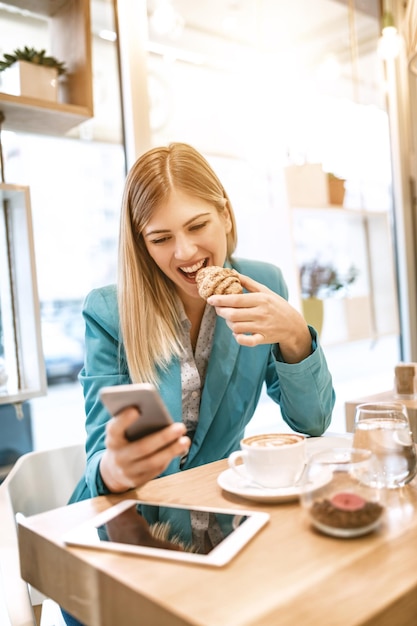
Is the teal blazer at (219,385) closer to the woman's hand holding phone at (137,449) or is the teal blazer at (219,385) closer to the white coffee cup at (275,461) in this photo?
the woman's hand holding phone at (137,449)

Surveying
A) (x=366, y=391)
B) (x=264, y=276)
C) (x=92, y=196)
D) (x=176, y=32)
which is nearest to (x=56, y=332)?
(x=92, y=196)

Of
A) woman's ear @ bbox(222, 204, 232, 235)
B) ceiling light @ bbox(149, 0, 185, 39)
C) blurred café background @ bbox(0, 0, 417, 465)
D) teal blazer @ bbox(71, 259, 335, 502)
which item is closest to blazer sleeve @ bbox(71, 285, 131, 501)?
teal blazer @ bbox(71, 259, 335, 502)

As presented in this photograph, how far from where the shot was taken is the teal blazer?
1274 mm

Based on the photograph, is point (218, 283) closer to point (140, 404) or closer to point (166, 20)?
point (140, 404)

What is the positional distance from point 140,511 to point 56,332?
1440 millimetres

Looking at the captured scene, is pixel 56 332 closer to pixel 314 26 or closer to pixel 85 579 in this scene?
pixel 85 579

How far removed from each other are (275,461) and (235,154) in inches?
79.8

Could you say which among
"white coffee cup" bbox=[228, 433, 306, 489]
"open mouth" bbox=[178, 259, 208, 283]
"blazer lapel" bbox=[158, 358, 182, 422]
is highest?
"open mouth" bbox=[178, 259, 208, 283]

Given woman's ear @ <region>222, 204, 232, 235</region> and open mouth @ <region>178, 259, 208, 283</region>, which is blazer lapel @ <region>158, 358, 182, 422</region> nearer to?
open mouth @ <region>178, 259, 208, 283</region>

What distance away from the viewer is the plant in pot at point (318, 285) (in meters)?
2.85

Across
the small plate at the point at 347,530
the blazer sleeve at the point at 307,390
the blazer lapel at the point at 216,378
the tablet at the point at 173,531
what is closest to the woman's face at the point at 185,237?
the blazer lapel at the point at 216,378

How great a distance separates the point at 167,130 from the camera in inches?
96.8

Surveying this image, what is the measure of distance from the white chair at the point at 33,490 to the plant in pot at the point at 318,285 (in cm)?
157

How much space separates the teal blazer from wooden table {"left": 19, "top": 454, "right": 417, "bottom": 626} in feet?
1.33
